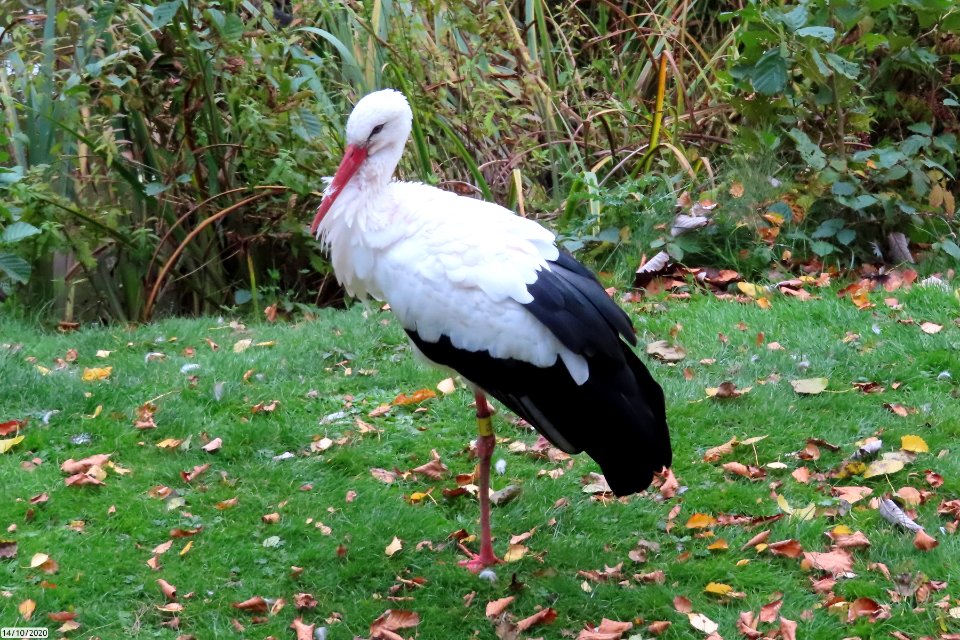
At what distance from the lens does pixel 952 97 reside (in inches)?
264

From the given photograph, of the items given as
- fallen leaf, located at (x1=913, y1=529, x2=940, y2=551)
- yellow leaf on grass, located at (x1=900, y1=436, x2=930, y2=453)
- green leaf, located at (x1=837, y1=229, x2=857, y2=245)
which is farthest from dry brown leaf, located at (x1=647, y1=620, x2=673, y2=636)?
green leaf, located at (x1=837, y1=229, x2=857, y2=245)

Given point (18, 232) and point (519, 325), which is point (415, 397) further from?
point (18, 232)

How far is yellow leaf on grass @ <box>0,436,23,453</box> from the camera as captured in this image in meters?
4.41

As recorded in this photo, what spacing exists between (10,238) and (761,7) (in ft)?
13.8

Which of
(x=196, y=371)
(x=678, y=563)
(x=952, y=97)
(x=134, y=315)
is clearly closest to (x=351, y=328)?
(x=196, y=371)

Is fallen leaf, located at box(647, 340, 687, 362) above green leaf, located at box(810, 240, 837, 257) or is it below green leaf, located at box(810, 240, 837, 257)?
below

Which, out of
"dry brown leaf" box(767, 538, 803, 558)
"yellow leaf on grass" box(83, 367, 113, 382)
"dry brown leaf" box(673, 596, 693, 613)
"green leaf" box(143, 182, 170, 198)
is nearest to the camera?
"dry brown leaf" box(673, 596, 693, 613)

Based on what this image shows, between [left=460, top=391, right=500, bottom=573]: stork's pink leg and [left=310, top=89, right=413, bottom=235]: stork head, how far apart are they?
864 mm

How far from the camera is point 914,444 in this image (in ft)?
13.6

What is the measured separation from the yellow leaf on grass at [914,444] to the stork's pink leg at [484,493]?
5.10ft

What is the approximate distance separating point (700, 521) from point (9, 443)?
2.71 metres

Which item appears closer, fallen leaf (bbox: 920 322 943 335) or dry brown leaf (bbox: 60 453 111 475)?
dry brown leaf (bbox: 60 453 111 475)

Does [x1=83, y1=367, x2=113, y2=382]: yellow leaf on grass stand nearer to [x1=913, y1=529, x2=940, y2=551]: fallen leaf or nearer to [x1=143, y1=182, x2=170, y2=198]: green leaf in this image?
[x1=143, y1=182, x2=170, y2=198]: green leaf

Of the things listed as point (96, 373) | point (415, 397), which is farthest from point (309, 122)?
point (415, 397)
